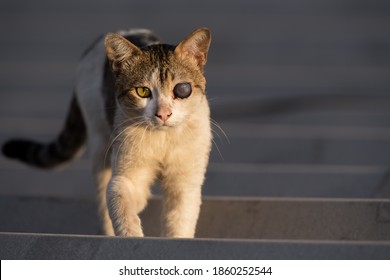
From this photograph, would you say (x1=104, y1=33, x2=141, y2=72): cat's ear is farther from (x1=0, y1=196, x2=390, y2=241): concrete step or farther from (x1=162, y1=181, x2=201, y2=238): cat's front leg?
(x1=0, y1=196, x2=390, y2=241): concrete step

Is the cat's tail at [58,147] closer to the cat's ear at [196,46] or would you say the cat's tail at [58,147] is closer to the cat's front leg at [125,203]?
the cat's front leg at [125,203]

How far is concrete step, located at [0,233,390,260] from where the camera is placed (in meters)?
3.11

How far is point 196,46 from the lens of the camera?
4.11 metres

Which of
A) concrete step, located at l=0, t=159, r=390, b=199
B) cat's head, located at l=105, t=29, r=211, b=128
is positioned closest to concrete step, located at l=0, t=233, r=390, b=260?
cat's head, located at l=105, t=29, r=211, b=128

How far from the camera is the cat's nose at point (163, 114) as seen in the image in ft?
12.6

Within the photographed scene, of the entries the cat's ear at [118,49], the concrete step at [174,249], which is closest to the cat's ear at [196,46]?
the cat's ear at [118,49]

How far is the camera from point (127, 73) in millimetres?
4098

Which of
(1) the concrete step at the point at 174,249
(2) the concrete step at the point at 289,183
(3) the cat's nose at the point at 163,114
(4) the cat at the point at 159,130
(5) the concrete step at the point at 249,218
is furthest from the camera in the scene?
(2) the concrete step at the point at 289,183

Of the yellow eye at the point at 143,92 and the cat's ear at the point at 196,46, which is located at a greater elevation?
the cat's ear at the point at 196,46

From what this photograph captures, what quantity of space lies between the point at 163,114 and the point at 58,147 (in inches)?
58.5

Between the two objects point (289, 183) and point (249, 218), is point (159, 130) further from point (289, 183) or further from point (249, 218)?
point (289, 183)

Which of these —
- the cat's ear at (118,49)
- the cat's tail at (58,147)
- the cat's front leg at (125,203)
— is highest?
the cat's ear at (118,49)

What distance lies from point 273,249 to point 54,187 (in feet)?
15.3

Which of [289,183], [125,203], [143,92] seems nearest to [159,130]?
[143,92]
